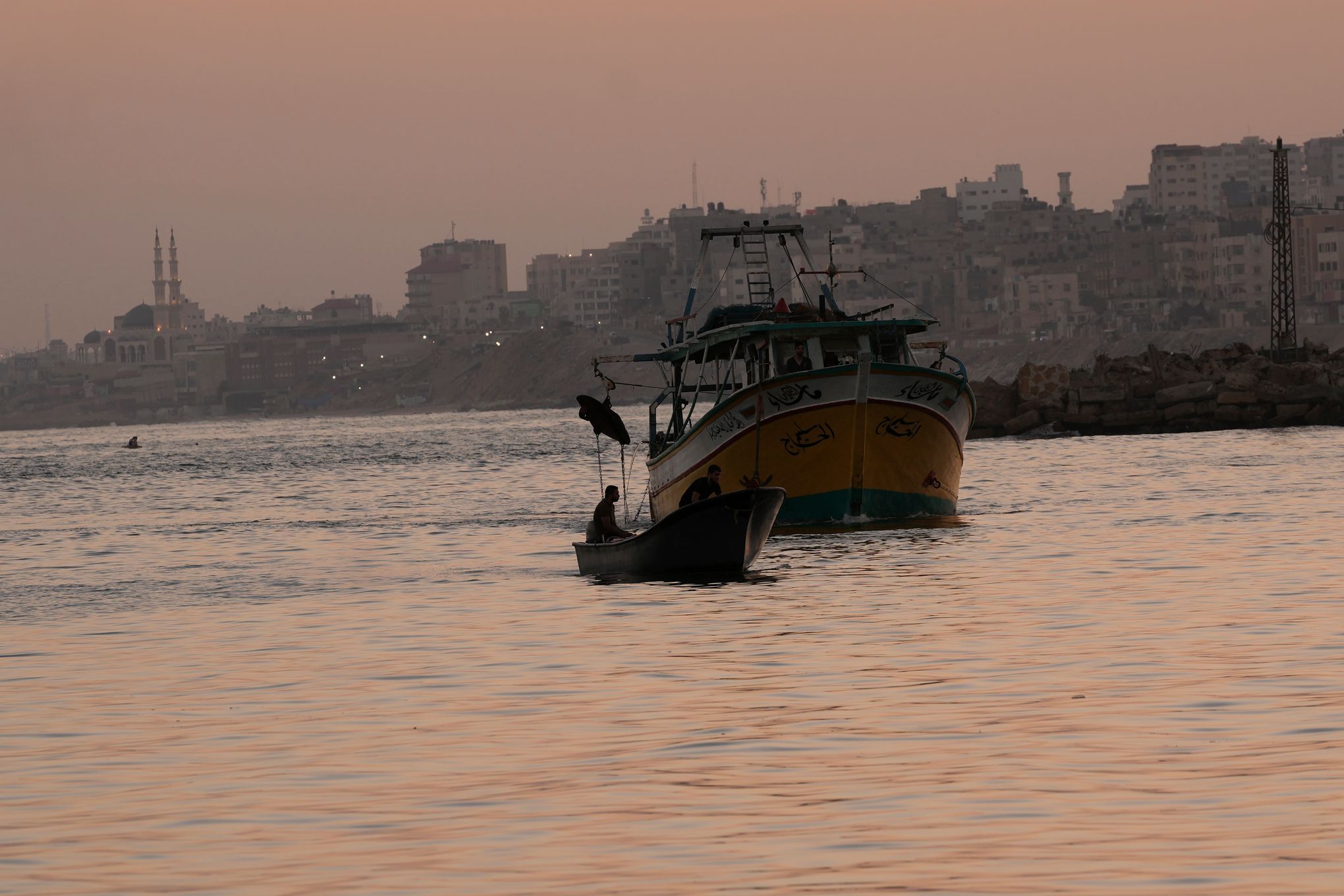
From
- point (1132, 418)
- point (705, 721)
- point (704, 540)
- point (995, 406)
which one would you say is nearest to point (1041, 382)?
point (995, 406)

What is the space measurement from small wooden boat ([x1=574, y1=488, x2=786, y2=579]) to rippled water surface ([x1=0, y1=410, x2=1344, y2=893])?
521mm

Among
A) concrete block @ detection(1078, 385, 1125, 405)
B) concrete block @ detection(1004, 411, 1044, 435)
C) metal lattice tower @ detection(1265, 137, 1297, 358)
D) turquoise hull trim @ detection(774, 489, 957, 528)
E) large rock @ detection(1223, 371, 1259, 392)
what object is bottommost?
concrete block @ detection(1004, 411, 1044, 435)

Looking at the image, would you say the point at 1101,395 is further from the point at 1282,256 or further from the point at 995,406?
the point at 1282,256

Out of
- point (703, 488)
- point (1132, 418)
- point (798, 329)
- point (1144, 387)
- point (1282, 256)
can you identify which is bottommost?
point (1132, 418)

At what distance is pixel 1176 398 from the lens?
102 metres

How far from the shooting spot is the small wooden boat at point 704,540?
29.3m

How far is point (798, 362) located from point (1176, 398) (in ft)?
214

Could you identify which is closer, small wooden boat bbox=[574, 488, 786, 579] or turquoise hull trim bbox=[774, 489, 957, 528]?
small wooden boat bbox=[574, 488, 786, 579]

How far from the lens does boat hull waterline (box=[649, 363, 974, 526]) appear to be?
1524 inches

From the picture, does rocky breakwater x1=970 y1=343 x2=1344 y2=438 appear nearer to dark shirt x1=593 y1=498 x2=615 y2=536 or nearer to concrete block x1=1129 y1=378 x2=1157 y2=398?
concrete block x1=1129 y1=378 x2=1157 y2=398

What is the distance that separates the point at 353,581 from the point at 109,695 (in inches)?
555

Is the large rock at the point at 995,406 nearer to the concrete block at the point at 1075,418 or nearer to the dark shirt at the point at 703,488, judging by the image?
the concrete block at the point at 1075,418

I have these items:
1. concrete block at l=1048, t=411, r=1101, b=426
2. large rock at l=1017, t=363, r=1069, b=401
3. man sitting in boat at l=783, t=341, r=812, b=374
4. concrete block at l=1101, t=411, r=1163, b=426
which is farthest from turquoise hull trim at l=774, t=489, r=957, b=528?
large rock at l=1017, t=363, r=1069, b=401

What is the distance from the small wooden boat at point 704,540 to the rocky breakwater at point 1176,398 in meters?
73.3
